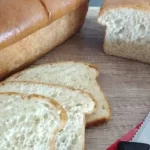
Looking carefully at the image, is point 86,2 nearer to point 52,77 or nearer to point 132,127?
point 52,77

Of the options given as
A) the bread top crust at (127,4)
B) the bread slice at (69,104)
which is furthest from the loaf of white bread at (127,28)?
the bread slice at (69,104)

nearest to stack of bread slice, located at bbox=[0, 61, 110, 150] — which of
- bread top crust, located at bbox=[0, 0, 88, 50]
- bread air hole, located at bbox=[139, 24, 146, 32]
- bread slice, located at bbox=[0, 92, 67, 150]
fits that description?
bread slice, located at bbox=[0, 92, 67, 150]

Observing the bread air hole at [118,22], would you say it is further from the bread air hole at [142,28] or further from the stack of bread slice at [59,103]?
the stack of bread slice at [59,103]

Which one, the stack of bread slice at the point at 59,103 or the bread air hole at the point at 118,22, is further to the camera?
the bread air hole at the point at 118,22

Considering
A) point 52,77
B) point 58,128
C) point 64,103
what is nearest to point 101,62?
point 52,77

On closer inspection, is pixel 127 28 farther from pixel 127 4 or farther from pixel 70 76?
pixel 70 76

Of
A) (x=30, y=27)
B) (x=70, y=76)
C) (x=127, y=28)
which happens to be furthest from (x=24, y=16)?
(x=127, y=28)

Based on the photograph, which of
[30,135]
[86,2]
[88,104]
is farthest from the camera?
[86,2]
